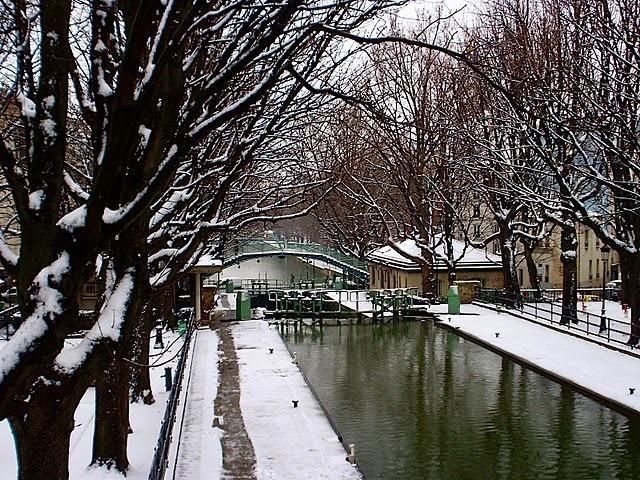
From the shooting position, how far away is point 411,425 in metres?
16.9

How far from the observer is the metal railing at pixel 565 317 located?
2661 centimetres

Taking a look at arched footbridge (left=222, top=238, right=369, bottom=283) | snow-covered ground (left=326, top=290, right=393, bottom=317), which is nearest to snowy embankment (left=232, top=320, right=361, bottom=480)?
snow-covered ground (left=326, top=290, right=393, bottom=317)

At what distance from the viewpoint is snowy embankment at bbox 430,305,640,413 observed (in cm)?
1912

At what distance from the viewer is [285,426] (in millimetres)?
15883

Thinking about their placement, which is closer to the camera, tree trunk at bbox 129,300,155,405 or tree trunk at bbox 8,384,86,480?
tree trunk at bbox 8,384,86,480

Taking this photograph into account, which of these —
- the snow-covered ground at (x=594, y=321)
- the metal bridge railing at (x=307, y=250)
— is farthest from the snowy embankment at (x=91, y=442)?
the metal bridge railing at (x=307, y=250)

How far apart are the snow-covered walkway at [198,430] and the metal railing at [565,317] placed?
1275 centimetres

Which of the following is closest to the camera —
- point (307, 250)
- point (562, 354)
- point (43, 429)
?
point (43, 429)

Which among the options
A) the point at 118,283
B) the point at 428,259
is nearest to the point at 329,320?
the point at 428,259

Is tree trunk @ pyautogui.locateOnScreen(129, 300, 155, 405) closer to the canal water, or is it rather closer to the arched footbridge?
the canal water

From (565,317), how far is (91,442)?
2090cm

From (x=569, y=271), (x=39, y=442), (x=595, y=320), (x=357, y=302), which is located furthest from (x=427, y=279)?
(x=39, y=442)

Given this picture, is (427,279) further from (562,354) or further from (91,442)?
(91,442)

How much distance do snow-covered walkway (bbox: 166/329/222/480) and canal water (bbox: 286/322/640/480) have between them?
2752 mm
